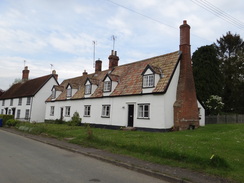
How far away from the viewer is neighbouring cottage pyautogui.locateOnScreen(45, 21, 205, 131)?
20438 mm

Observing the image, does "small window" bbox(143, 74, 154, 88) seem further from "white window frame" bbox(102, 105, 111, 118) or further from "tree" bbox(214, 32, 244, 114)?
"tree" bbox(214, 32, 244, 114)

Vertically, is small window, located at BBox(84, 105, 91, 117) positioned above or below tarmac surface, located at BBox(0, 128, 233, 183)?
above

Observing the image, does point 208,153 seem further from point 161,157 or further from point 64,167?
point 64,167

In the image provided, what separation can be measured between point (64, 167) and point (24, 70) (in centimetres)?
4732

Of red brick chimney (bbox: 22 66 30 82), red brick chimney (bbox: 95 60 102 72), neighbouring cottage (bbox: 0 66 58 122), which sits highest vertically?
red brick chimney (bbox: 22 66 30 82)

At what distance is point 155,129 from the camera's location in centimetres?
2006

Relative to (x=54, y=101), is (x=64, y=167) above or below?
below

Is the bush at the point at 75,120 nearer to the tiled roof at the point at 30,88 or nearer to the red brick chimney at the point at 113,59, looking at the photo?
the red brick chimney at the point at 113,59

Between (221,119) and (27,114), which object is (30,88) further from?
(221,119)

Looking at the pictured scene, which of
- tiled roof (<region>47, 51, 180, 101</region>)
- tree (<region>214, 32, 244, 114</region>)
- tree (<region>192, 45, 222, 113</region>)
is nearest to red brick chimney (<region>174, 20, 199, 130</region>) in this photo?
tiled roof (<region>47, 51, 180, 101</region>)

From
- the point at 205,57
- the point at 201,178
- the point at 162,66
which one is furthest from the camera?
the point at 205,57

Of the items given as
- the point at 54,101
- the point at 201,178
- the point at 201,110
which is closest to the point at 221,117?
the point at 201,110

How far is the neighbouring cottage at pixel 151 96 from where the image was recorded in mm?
20438

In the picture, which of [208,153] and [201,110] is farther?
[201,110]
